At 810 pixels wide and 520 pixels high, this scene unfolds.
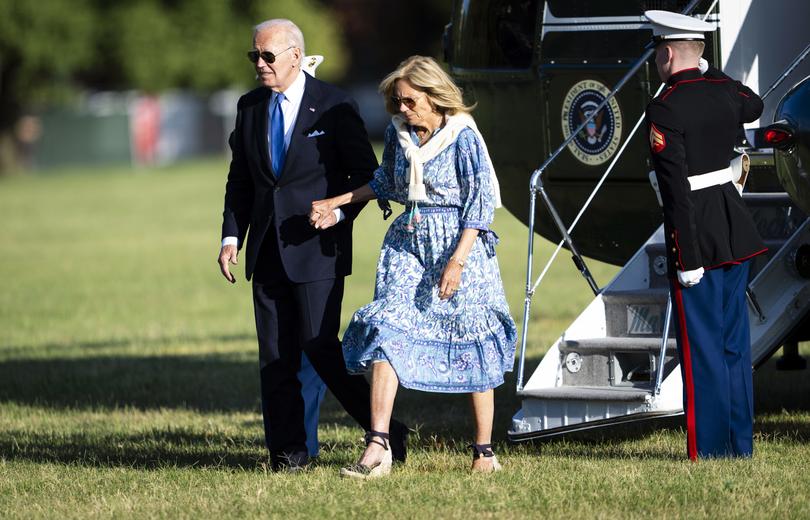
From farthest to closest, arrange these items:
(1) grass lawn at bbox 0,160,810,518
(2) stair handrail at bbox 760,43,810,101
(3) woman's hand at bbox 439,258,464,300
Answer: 1. (2) stair handrail at bbox 760,43,810,101
2. (3) woman's hand at bbox 439,258,464,300
3. (1) grass lawn at bbox 0,160,810,518

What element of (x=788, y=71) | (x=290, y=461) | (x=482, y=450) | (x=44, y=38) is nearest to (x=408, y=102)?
(x=482, y=450)

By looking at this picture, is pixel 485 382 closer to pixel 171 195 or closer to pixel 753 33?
pixel 753 33

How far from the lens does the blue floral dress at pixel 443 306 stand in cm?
628

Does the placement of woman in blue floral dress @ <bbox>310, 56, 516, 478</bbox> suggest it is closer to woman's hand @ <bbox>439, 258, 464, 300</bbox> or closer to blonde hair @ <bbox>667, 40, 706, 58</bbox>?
woman's hand @ <bbox>439, 258, 464, 300</bbox>

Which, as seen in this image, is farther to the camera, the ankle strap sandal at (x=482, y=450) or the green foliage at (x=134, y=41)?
the green foliage at (x=134, y=41)

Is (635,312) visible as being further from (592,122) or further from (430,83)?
(430,83)

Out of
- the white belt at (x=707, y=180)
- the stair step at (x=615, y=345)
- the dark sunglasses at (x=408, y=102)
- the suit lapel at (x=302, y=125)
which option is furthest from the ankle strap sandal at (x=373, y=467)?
the white belt at (x=707, y=180)

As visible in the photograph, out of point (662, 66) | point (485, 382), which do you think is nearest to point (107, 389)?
point (485, 382)

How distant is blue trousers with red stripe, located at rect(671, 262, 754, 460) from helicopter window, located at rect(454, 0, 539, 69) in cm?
268

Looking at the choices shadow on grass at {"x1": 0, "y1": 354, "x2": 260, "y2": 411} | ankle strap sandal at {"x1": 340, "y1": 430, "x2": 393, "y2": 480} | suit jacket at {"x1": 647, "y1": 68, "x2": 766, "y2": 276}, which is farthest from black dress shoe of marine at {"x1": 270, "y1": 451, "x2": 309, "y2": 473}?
shadow on grass at {"x1": 0, "y1": 354, "x2": 260, "y2": 411}

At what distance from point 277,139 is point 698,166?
1920 millimetres

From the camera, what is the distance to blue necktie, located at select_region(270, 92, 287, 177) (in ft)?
22.4

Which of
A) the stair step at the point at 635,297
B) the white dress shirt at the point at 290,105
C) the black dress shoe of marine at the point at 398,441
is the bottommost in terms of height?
the black dress shoe of marine at the point at 398,441

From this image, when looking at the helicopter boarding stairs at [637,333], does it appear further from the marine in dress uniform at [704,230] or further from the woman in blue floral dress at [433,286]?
the woman in blue floral dress at [433,286]
